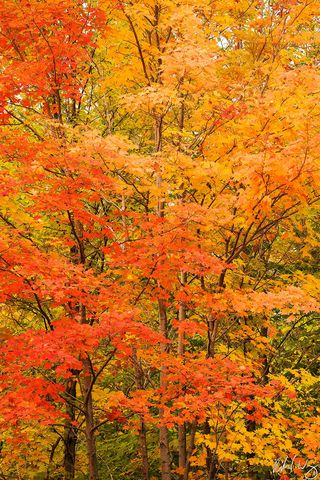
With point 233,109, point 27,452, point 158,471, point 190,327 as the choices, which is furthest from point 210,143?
point 158,471

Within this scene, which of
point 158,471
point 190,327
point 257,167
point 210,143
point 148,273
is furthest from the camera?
point 158,471

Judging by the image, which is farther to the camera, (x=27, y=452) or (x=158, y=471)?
(x=158, y=471)

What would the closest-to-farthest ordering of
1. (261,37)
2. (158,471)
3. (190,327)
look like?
(190,327) < (261,37) < (158,471)

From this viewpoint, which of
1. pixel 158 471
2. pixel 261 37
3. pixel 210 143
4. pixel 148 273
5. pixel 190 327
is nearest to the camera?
pixel 148 273

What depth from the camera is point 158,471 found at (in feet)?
34.7

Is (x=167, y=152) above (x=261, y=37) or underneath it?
underneath

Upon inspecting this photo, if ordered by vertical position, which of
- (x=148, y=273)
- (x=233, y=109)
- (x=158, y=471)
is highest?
(x=233, y=109)

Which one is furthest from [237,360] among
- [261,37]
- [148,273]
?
[261,37]

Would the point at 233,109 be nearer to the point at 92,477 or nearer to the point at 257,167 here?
the point at 257,167

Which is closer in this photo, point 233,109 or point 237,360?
point 233,109

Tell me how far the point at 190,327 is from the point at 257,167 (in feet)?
8.29

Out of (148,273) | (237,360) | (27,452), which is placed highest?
(148,273)

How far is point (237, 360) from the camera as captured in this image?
8227 millimetres

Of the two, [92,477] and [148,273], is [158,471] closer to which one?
[92,477]
